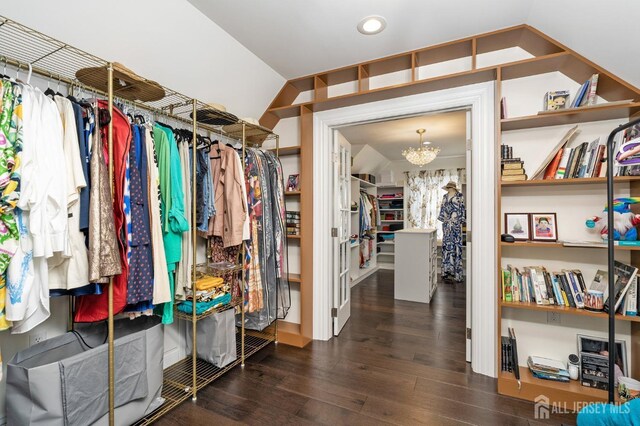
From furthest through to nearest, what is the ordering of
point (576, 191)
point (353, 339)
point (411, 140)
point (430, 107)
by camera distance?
1. point (411, 140)
2. point (353, 339)
3. point (430, 107)
4. point (576, 191)

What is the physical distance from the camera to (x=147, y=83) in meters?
1.51

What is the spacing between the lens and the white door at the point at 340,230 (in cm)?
284

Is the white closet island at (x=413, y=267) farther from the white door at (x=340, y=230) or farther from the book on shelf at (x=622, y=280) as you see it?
the book on shelf at (x=622, y=280)

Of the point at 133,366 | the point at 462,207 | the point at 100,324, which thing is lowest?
the point at 133,366

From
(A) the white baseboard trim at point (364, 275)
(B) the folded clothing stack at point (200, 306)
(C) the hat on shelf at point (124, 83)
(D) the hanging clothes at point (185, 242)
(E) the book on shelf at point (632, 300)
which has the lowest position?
(A) the white baseboard trim at point (364, 275)

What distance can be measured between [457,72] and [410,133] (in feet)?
7.63

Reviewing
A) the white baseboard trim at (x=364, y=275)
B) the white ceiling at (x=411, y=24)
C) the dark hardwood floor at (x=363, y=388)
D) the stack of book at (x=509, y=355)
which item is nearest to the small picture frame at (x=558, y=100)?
the white ceiling at (x=411, y=24)

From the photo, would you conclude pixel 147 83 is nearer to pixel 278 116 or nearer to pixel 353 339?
pixel 278 116

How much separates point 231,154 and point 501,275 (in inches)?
83.7

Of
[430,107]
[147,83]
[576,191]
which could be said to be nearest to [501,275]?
[576,191]

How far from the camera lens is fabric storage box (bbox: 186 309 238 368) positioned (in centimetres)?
209

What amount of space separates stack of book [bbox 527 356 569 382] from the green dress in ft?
7.98

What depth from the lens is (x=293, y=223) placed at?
288cm

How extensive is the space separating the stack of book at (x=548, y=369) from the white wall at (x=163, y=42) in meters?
3.03
